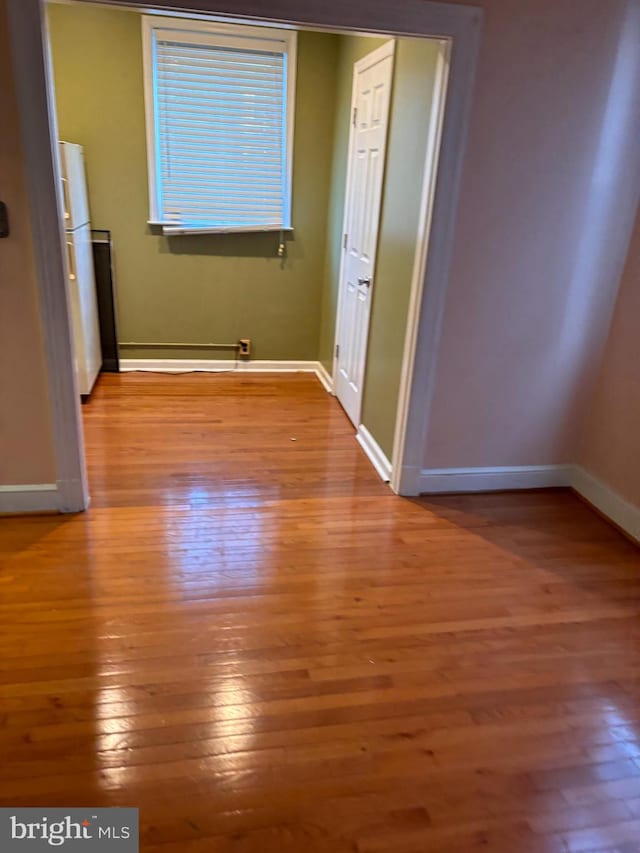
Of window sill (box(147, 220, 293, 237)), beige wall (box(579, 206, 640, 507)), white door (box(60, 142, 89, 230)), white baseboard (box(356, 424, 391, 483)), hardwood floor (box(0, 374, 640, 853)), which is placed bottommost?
hardwood floor (box(0, 374, 640, 853))

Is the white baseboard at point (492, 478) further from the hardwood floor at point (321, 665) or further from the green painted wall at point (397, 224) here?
the green painted wall at point (397, 224)

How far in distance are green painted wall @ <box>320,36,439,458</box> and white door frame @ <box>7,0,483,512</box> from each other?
21 cm

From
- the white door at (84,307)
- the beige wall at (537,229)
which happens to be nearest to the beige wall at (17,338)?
the white door at (84,307)

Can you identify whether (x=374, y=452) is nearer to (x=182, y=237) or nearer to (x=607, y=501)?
(x=607, y=501)

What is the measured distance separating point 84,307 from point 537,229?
9.14 feet

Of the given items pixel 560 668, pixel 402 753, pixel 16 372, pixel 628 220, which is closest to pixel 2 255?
pixel 16 372

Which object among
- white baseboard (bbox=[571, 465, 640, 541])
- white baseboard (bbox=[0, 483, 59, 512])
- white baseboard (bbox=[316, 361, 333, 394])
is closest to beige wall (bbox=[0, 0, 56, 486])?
white baseboard (bbox=[0, 483, 59, 512])

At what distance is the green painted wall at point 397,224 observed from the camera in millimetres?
2746

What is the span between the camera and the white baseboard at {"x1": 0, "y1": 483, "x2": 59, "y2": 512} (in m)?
2.65

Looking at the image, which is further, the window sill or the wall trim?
the wall trim

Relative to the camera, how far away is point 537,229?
268 centimetres

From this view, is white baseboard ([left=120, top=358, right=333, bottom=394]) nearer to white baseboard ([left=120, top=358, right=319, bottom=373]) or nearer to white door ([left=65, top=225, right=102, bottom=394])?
white baseboard ([left=120, top=358, right=319, bottom=373])

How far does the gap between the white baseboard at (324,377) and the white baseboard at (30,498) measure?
2.27 m

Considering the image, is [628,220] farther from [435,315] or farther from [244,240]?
[244,240]
